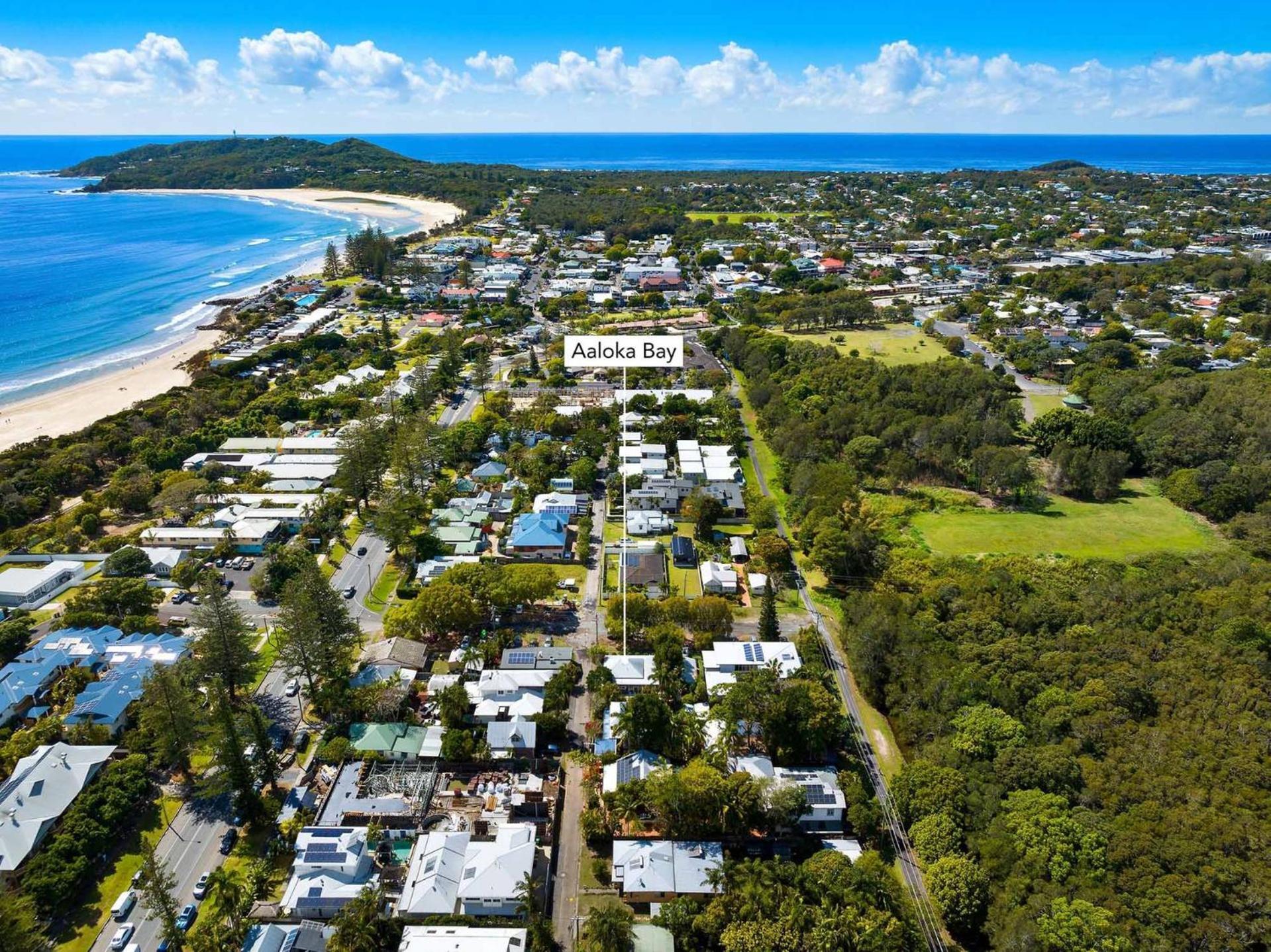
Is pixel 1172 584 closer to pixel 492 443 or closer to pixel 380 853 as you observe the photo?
pixel 380 853

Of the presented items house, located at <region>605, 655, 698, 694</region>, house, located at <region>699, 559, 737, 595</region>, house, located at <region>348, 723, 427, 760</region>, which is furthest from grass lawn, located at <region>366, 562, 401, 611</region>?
house, located at <region>699, 559, 737, 595</region>

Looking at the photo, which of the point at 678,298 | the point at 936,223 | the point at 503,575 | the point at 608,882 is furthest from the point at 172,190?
the point at 608,882

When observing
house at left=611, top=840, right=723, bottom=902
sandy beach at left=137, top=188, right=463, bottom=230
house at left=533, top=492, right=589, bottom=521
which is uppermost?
sandy beach at left=137, top=188, right=463, bottom=230

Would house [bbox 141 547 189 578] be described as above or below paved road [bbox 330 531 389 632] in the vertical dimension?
above

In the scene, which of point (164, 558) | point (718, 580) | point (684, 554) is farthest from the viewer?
point (684, 554)

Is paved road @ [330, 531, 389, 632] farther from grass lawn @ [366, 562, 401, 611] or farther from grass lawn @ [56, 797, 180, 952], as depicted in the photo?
grass lawn @ [56, 797, 180, 952]

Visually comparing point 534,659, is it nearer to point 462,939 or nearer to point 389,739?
point 389,739

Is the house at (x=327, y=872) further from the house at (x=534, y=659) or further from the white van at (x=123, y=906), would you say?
the house at (x=534, y=659)

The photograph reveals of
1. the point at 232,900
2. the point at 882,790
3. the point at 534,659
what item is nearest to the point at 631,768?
the point at 534,659
